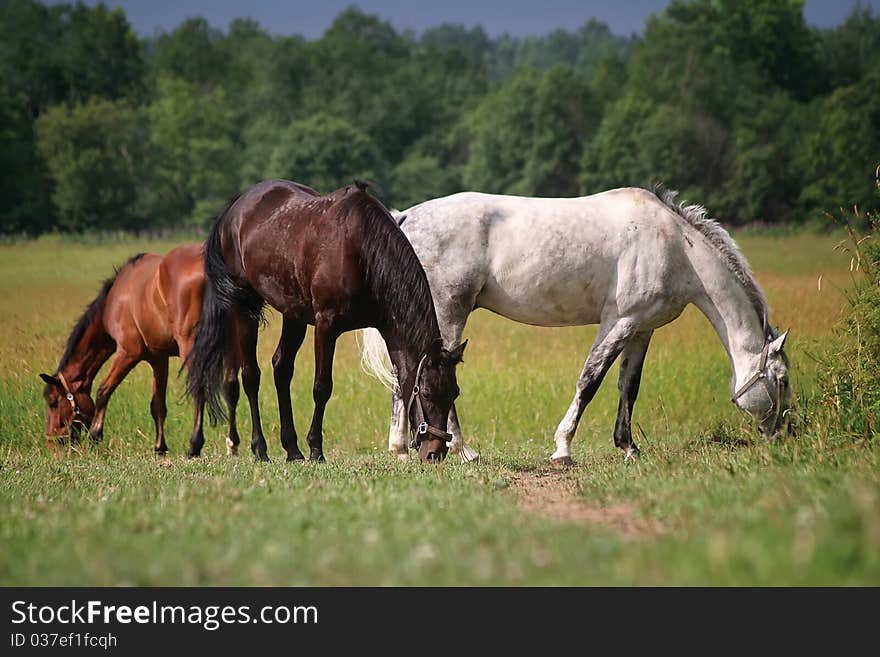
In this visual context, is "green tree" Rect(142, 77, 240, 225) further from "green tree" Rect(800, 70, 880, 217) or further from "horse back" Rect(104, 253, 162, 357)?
"horse back" Rect(104, 253, 162, 357)

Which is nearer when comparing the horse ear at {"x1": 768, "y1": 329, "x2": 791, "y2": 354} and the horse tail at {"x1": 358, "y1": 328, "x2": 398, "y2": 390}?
the horse ear at {"x1": 768, "y1": 329, "x2": 791, "y2": 354}

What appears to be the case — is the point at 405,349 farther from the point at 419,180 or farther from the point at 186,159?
the point at 419,180

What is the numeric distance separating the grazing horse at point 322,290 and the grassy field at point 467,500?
1.88ft

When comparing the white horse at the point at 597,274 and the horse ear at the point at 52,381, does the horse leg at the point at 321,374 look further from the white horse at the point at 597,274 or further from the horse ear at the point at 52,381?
the horse ear at the point at 52,381

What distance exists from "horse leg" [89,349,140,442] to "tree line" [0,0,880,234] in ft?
95.3

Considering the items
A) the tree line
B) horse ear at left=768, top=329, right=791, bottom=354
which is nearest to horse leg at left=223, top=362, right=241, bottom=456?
horse ear at left=768, top=329, right=791, bottom=354

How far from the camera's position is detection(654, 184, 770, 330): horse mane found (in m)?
8.83

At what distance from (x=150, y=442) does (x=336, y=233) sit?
4122 millimetres

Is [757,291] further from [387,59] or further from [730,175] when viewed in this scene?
[387,59]

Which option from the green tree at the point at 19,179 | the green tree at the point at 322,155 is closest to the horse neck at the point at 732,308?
the green tree at the point at 19,179

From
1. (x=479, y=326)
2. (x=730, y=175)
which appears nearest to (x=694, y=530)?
(x=479, y=326)

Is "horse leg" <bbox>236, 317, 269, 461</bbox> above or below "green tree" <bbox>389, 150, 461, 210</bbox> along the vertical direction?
above

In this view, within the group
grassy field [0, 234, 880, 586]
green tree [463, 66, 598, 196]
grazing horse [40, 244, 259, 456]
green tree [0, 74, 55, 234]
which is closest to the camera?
grassy field [0, 234, 880, 586]
